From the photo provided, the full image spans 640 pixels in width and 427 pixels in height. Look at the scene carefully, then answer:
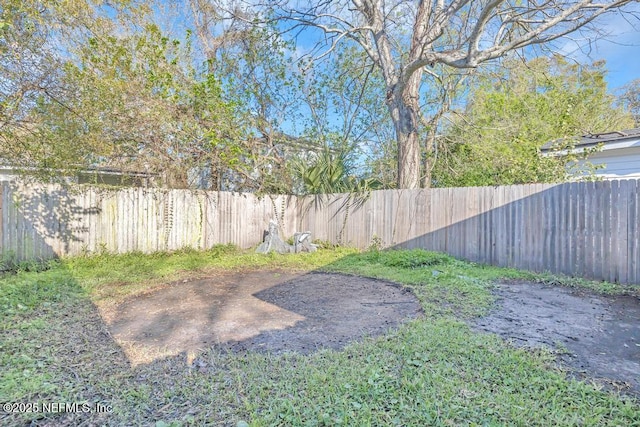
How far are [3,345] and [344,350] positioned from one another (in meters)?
2.44

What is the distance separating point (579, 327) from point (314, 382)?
7.90ft

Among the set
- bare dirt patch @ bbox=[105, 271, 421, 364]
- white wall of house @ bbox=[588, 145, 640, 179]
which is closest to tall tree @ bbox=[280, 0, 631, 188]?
white wall of house @ bbox=[588, 145, 640, 179]

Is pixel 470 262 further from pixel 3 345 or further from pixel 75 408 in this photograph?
pixel 3 345

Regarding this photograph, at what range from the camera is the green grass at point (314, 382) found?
5.30 feet

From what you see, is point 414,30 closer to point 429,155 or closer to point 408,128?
point 408,128

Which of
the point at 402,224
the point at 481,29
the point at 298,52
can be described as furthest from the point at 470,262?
the point at 298,52

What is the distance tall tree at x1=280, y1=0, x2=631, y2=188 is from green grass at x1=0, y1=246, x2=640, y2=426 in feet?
15.4

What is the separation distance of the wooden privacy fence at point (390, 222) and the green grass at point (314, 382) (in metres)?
2.48

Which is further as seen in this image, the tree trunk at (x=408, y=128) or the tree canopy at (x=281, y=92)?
the tree trunk at (x=408, y=128)

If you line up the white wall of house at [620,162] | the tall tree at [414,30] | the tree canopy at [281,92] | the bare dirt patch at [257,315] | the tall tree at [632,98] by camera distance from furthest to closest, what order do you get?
1. the tall tree at [632,98]
2. the white wall of house at [620,162]
3. the tall tree at [414,30]
4. the tree canopy at [281,92]
5. the bare dirt patch at [257,315]

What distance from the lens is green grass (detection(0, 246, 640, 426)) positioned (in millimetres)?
1616

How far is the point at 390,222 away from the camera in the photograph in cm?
686

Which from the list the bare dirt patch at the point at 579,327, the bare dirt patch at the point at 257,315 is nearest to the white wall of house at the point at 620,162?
the bare dirt patch at the point at 579,327

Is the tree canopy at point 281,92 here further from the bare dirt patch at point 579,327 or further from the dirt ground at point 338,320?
the bare dirt patch at point 579,327
